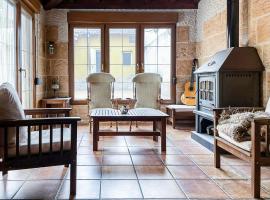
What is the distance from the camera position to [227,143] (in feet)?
10.4

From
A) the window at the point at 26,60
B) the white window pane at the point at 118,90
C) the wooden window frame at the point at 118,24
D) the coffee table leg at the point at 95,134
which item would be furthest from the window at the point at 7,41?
the white window pane at the point at 118,90

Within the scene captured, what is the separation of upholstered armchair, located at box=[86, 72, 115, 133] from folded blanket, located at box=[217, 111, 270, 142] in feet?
9.66

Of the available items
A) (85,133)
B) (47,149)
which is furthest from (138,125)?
(47,149)

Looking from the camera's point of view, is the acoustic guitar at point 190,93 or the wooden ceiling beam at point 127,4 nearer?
the acoustic guitar at point 190,93

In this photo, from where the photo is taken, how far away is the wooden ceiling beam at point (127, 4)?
22.0ft

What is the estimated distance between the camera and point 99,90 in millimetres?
6016

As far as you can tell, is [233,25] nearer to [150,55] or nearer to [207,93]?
[207,93]

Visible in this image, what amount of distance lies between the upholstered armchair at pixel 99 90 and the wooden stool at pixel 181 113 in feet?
3.87

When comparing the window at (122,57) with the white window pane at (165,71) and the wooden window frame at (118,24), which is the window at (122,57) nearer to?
the wooden window frame at (118,24)

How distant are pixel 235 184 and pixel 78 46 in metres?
4.77

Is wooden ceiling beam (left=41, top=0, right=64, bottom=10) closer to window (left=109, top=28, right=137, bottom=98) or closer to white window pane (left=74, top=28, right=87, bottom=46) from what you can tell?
white window pane (left=74, top=28, right=87, bottom=46)

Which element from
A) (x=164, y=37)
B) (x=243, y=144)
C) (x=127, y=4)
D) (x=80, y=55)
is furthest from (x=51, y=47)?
(x=243, y=144)

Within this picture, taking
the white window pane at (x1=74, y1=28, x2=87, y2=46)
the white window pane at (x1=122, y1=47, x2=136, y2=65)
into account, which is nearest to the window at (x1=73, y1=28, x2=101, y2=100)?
the white window pane at (x1=74, y1=28, x2=87, y2=46)

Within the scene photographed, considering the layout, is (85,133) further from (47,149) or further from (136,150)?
(47,149)
